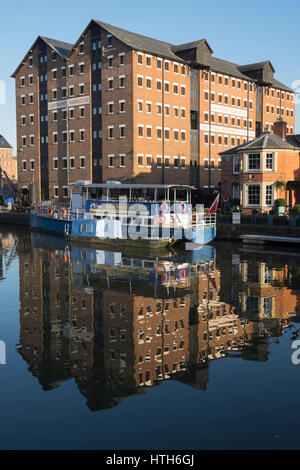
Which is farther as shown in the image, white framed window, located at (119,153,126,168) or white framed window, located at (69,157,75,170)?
white framed window, located at (69,157,75,170)

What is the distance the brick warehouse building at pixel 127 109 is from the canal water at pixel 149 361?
37.3 metres

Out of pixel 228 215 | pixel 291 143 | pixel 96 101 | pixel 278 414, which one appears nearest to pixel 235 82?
pixel 96 101

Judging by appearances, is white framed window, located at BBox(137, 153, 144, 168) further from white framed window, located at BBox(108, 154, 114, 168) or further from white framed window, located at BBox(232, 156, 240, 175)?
white framed window, located at BBox(232, 156, 240, 175)

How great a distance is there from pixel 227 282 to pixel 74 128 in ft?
154

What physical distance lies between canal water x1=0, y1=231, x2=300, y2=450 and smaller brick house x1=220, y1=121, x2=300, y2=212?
2093cm

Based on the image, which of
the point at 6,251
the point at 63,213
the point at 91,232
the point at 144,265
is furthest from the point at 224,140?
the point at 144,265

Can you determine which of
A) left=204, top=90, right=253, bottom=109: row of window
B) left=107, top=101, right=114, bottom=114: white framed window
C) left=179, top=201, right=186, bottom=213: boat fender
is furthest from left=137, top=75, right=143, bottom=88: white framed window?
left=179, top=201, right=186, bottom=213: boat fender

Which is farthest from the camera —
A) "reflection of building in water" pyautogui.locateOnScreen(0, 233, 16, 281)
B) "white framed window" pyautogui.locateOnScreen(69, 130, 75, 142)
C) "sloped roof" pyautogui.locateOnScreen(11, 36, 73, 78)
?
"sloped roof" pyautogui.locateOnScreen(11, 36, 73, 78)

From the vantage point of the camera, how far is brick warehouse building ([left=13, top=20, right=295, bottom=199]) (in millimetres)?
59531

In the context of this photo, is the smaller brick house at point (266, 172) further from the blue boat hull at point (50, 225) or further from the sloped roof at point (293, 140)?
the blue boat hull at point (50, 225)

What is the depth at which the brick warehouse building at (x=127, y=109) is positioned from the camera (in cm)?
5953

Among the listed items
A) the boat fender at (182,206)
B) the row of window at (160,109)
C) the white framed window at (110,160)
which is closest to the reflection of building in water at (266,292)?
the boat fender at (182,206)

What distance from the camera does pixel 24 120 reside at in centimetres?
7431
